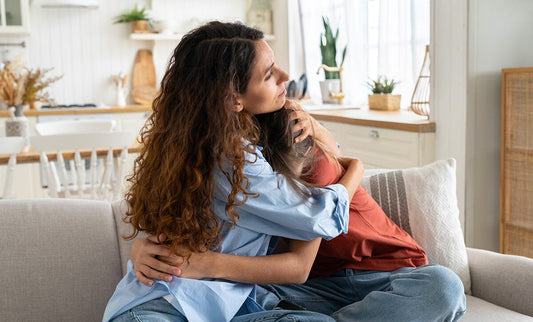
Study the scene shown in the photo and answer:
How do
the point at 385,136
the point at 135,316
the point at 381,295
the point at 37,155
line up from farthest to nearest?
the point at 385,136
the point at 37,155
the point at 381,295
the point at 135,316

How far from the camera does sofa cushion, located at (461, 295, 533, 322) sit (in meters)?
1.50

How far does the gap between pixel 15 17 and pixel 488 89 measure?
373 cm

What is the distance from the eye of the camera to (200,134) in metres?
1.28

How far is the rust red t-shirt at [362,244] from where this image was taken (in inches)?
57.7

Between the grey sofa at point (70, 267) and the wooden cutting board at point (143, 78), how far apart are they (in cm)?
379

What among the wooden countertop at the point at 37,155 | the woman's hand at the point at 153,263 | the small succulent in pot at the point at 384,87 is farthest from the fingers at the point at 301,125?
the small succulent in pot at the point at 384,87

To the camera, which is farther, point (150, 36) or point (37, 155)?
point (150, 36)

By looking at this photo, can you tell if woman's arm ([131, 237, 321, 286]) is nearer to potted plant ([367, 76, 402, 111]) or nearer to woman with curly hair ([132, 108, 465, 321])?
woman with curly hair ([132, 108, 465, 321])

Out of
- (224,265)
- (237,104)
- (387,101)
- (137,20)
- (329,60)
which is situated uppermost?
(137,20)

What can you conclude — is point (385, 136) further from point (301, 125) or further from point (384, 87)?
point (301, 125)

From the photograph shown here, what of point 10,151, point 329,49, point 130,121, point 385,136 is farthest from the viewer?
point 130,121

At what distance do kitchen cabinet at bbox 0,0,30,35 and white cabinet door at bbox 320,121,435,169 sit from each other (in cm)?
273

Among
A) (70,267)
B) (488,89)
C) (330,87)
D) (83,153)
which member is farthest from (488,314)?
(330,87)

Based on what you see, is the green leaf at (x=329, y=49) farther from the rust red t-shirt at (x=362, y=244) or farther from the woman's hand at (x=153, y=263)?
the woman's hand at (x=153, y=263)
